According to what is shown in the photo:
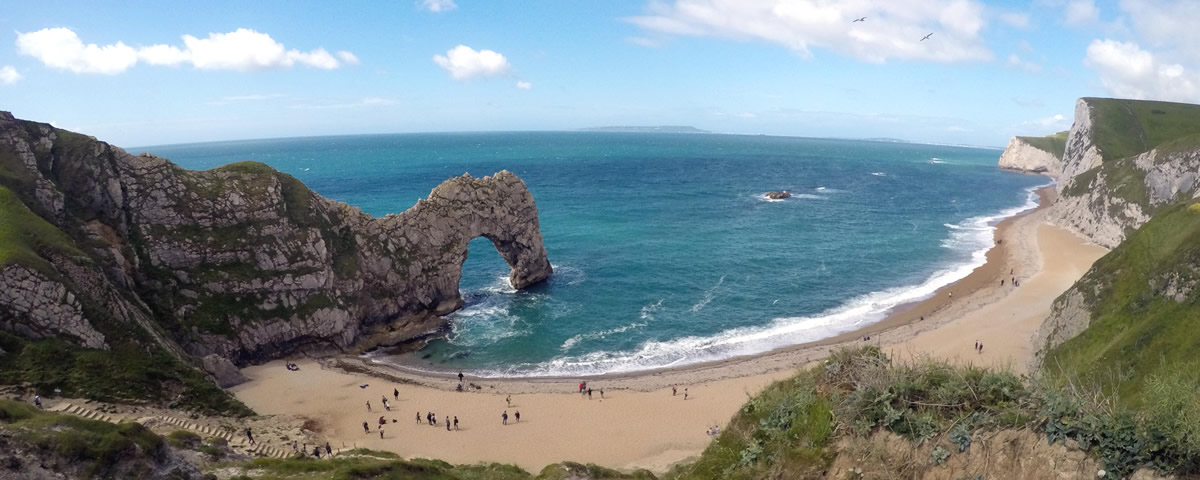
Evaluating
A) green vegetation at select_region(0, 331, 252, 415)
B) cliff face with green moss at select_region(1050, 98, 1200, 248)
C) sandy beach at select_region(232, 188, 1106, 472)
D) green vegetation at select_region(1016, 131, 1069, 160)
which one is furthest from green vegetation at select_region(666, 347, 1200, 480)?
green vegetation at select_region(1016, 131, 1069, 160)

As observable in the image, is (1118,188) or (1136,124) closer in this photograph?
(1118,188)

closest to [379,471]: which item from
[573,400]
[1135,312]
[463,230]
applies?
[573,400]

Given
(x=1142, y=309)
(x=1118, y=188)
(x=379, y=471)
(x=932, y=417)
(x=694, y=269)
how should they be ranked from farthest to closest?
(x=1118, y=188), (x=694, y=269), (x=1142, y=309), (x=379, y=471), (x=932, y=417)

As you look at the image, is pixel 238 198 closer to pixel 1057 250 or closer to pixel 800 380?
pixel 800 380

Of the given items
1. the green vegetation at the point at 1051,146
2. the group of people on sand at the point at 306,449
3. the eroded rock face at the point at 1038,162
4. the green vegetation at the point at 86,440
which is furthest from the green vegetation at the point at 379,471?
the green vegetation at the point at 1051,146

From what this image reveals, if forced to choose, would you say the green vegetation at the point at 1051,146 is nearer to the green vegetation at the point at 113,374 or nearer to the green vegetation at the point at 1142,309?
the green vegetation at the point at 1142,309

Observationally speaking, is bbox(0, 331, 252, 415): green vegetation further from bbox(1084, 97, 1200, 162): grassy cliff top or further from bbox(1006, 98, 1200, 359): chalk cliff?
bbox(1084, 97, 1200, 162): grassy cliff top

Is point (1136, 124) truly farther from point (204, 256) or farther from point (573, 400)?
point (204, 256)
